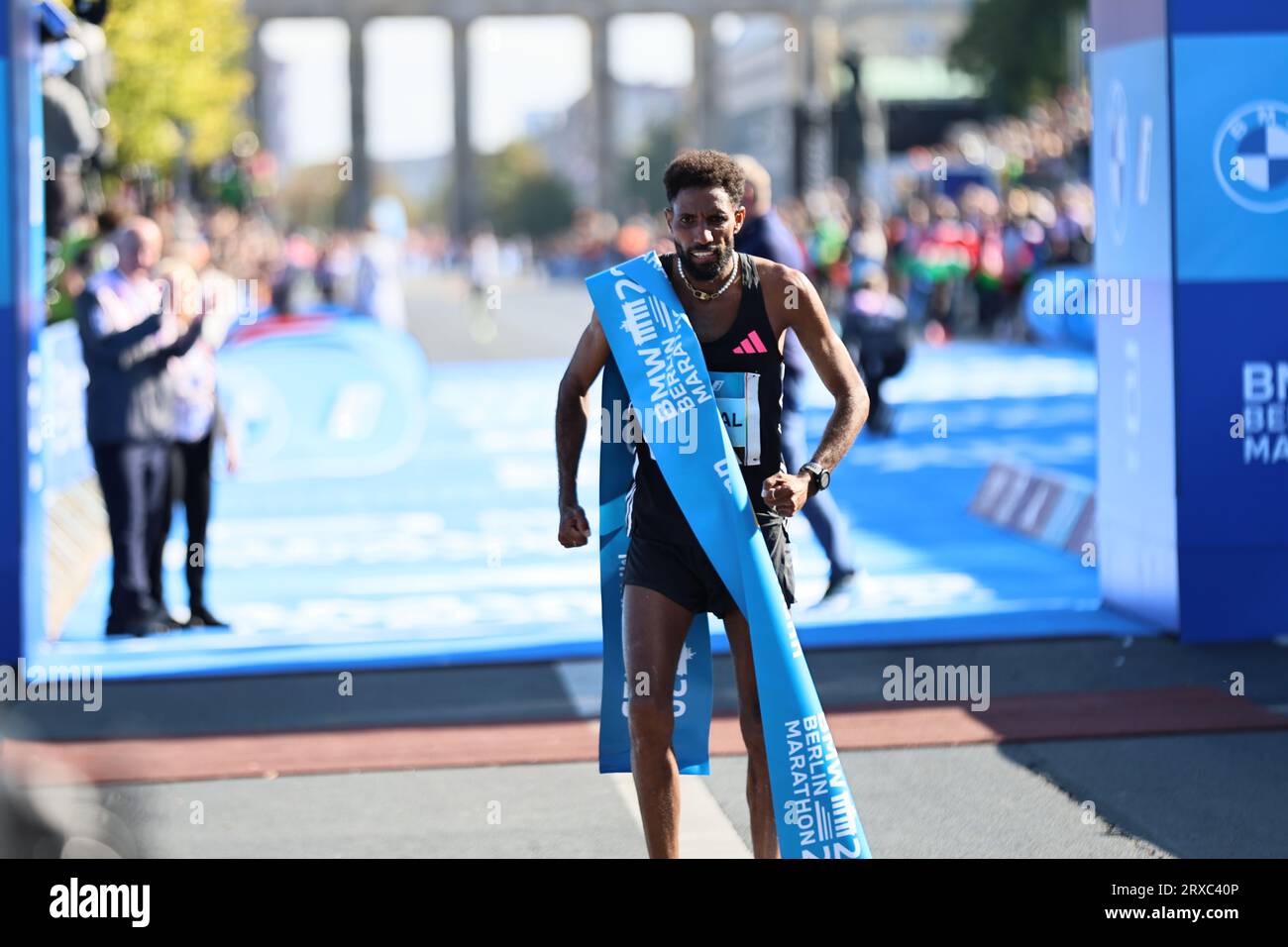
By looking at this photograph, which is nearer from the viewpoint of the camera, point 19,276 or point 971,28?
point 19,276

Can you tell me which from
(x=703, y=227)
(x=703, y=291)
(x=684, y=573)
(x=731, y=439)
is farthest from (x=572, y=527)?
(x=703, y=227)

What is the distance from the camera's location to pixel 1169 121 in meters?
8.99

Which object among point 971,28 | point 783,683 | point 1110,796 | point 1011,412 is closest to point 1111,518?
point 1110,796

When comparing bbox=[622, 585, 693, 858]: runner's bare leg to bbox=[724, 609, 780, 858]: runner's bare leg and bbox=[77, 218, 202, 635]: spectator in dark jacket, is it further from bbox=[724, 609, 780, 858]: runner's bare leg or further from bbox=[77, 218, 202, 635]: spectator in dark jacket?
bbox=[77, 218, 202, 635]: spectator in dark jacket

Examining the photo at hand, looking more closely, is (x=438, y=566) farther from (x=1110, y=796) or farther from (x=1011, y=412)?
(x=1011, y=412)

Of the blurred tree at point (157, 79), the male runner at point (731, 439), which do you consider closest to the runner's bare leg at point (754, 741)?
the male runner at point (731, 439)

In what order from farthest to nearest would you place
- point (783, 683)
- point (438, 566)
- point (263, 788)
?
1. point (438, 566)
2. point (263, 788)
3. point (783, 683)

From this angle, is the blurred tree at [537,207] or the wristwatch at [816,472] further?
the blurred tree at [537,207]

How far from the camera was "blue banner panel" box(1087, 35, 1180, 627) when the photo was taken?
30.0 feet

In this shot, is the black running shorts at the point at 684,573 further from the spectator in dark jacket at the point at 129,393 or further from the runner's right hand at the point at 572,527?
the spectator in dark jacket at the point at 129,393

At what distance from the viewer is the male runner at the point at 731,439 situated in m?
5.00

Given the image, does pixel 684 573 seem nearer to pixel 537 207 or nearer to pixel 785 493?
Answer: pixel 785 493

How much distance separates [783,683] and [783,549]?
45 centimetres
